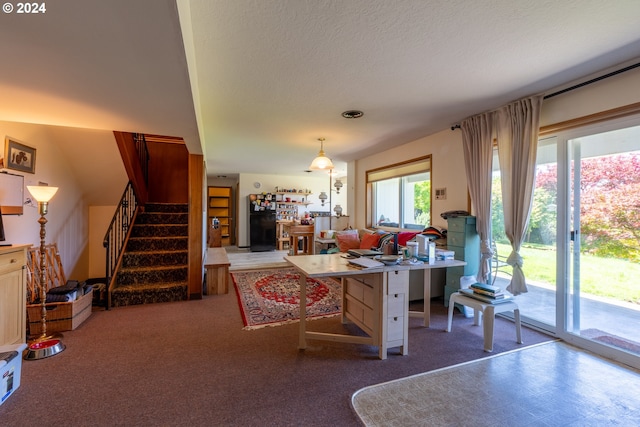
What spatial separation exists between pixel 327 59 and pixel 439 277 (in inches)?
126

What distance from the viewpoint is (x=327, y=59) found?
2.19 meters

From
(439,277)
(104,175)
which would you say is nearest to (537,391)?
(439,277)

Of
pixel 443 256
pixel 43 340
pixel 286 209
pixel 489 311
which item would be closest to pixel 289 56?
pixel 443 256

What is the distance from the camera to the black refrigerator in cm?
835

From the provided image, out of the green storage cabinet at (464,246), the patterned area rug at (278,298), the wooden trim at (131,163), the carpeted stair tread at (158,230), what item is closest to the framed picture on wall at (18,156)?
the wooden trim at (131,163)

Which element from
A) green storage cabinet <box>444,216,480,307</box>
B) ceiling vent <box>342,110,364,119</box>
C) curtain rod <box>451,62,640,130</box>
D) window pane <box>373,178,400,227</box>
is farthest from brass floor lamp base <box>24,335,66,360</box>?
curtain rod <box>451,62,640,130</box>

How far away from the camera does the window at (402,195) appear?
467 cm

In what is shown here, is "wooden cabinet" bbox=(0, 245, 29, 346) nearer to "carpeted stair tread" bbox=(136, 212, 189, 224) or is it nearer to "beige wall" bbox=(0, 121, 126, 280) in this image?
"beige wall" bbox=(0, 121, 126, 280)

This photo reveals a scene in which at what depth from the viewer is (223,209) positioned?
1002cm

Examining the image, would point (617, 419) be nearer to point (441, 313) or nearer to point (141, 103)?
point (441, 313)

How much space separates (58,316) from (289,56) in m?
3.41

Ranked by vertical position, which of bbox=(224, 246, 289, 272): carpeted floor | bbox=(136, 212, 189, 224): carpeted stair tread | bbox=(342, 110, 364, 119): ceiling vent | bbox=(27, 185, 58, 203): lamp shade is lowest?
bbox=(224, 246, 289, 272): carpeted floor

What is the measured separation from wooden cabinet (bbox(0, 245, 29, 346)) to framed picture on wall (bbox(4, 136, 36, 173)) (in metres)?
1.17

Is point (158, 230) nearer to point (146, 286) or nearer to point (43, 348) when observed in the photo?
point (146, 286)
